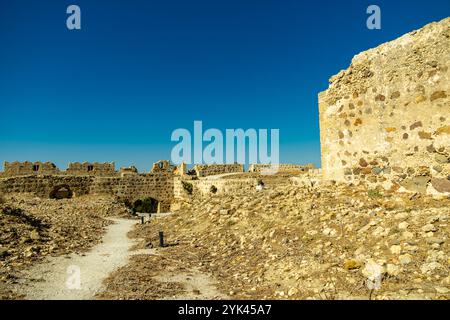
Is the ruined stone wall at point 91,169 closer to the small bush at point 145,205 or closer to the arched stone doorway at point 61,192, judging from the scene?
the arched stone doorway at point 61,192

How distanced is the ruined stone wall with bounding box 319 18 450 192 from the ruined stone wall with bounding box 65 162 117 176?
79.2ft

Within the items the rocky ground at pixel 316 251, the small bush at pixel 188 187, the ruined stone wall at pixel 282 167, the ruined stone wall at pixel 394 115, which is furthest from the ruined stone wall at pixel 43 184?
the ruined stone wall at pixel 394 115

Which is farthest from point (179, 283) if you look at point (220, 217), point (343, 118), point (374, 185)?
point (343, 118)

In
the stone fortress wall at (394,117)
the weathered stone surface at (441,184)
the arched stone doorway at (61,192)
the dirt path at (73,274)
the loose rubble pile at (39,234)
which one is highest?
the stone fortress wall at (394,117)

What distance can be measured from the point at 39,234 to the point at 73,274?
15.7 feet

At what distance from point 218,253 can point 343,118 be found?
4826mm

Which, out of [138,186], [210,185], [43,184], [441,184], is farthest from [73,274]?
[138,186]

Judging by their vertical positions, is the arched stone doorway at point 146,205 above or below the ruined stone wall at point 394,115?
below

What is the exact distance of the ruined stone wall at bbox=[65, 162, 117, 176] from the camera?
2866 centimetres

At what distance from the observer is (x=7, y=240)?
973 centimetres

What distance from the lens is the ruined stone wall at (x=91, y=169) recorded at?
94.0ft

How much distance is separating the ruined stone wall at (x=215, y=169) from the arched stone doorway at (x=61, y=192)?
36.4 ft

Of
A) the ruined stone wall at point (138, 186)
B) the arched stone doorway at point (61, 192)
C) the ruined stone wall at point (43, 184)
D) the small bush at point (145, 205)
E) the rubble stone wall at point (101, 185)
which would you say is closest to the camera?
the ruined stone wall at point (43, 184)
